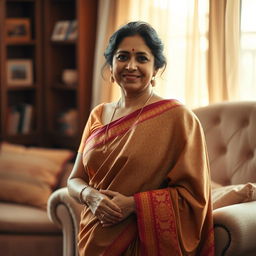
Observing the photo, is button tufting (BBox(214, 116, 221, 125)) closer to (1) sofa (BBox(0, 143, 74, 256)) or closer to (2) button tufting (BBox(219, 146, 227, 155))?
Result: (2) button tufting (BBox(219, 146, 227, 155))

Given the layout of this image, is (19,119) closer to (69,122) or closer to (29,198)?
(69,122)

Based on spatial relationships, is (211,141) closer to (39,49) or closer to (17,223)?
(17,223)

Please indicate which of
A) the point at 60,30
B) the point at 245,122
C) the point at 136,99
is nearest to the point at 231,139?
the point at 245,122

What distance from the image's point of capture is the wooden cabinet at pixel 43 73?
414 cm

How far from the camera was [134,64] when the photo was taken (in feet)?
7.02

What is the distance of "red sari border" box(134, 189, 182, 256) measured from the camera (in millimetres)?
2057

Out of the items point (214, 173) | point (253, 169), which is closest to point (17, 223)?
point (214, 173)

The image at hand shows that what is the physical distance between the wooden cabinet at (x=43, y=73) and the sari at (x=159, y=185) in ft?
6.51

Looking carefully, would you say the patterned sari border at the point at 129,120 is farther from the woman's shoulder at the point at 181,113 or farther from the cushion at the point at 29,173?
the cushion at the point at 29,173

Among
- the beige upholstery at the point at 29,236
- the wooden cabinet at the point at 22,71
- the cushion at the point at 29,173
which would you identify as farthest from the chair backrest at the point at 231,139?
the wooden cabinet at the point at 22,71

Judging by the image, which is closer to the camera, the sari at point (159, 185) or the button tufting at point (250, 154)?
the sari at point (159, 185)

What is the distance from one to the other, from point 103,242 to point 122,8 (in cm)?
192

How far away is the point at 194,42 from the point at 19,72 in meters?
1.63

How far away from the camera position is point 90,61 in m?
4.07
